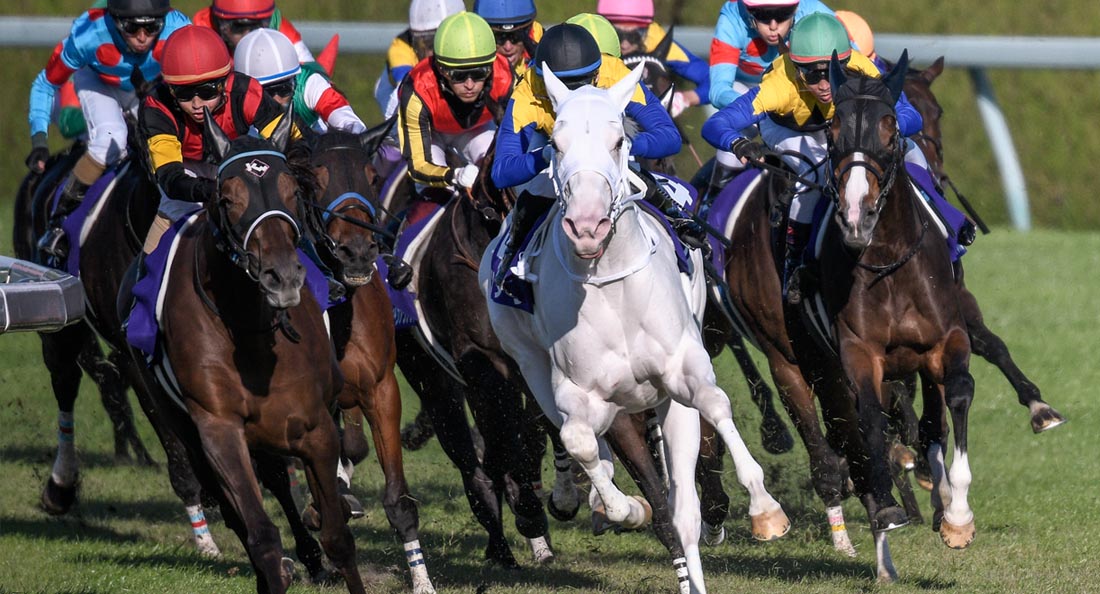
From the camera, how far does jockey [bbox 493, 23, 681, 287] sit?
21.7 feet

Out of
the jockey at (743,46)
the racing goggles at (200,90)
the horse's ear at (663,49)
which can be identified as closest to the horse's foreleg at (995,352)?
the jockey at (743,46)

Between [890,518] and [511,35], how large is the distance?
3472mm

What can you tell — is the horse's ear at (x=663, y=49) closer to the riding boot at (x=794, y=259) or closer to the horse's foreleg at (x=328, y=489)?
the riding boot at (x=794, y=259)

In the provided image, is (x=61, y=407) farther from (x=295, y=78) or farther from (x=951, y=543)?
(x=951, y=543)

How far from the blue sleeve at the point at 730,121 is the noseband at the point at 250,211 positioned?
7.34ft

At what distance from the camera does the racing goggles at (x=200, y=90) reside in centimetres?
727

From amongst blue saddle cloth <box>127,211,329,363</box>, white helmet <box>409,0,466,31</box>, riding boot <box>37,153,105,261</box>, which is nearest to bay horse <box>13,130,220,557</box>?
riding boot <box>37,153,105,261</box>

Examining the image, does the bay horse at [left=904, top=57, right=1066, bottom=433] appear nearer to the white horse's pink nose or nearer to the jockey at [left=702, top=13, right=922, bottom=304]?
the jockey at [left=702, top=13, right=922, bottom=304]

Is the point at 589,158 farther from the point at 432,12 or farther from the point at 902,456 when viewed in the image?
the point at 432,12

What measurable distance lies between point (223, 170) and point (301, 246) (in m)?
1.13

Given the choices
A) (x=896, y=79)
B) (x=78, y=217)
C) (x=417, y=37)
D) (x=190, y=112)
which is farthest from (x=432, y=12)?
(x=896, y=79)

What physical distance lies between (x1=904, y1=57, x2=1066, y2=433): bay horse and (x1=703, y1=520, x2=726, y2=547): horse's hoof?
1.44 m

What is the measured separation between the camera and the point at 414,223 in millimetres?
8734

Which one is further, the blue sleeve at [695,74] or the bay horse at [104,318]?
the blue sleeve at [695,74]
